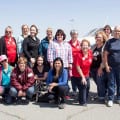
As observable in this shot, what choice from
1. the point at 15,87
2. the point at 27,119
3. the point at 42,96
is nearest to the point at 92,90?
the point at 42,96

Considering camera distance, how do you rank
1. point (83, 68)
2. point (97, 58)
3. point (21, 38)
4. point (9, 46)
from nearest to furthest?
point (83, 68) < point (97, 58) < point (9, 46) < point (21, 38)

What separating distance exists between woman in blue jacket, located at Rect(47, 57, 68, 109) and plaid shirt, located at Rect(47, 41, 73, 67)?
475 millimetres

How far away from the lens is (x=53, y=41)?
8.07 meters

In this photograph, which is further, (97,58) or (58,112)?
(97,58)

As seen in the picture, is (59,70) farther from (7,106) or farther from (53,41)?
(7,106)

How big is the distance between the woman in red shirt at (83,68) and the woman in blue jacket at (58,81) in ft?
1.08

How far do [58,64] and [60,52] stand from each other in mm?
608

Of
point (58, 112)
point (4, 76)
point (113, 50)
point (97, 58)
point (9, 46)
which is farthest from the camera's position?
point (9, 46)

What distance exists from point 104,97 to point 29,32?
2597 mm

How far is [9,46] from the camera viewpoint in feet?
27.2

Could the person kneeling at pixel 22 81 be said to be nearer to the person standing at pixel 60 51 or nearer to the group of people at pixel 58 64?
the group of people at pixel 58 64

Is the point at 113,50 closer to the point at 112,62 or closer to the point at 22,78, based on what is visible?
the point at 112,62

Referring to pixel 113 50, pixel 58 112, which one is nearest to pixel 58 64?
pixel 58 112

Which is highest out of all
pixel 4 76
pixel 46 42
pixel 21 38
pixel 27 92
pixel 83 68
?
pixel 21 38
